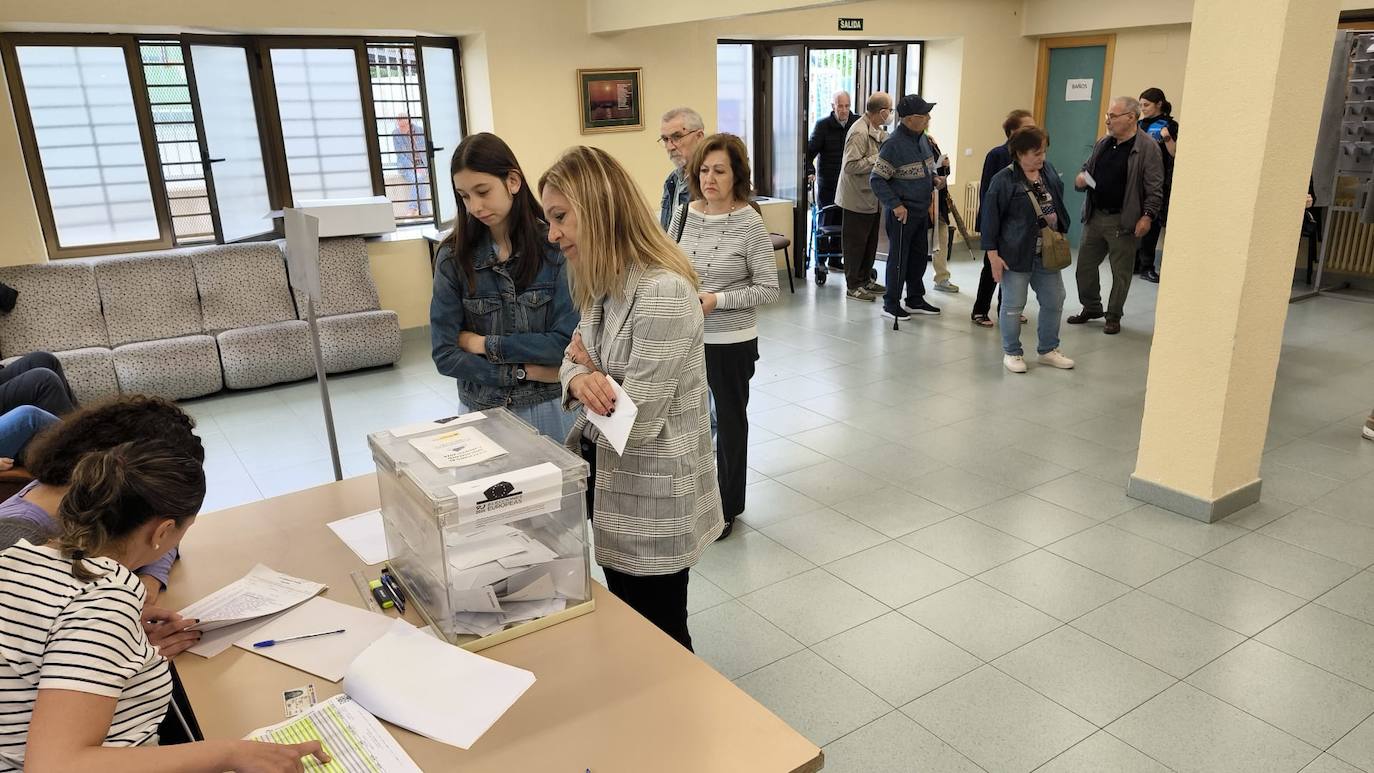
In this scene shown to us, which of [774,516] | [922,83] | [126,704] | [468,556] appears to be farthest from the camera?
[922,83]

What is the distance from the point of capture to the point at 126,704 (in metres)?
1.37

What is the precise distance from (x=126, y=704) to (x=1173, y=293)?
3591 mm

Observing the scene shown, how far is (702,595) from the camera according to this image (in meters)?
3.23

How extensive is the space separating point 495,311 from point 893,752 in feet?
5.17

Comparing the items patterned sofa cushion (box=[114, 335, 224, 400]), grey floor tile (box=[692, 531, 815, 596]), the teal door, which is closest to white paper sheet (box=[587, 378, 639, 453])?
grey floor tile (box=[692, 531, 815, 596])

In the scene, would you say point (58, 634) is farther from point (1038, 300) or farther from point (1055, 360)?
point (1055, 360)

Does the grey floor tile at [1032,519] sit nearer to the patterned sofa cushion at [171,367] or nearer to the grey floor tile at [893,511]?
the grey floor tile at [893,511]

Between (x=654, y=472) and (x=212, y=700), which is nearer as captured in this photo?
(x=212, y=700)

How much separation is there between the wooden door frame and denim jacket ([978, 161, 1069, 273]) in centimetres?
411

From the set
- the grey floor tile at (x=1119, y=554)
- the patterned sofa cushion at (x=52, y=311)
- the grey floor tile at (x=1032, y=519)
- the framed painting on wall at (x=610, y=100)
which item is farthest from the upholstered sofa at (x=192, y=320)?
the grey floor tile at (x=1119, y=554)

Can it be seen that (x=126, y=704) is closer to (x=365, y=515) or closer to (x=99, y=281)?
(x=365, y=515)

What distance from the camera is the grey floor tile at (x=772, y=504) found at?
3820 mm

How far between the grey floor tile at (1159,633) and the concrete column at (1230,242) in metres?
0.81

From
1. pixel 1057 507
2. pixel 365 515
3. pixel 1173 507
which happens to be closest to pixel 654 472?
pixel 365 515
